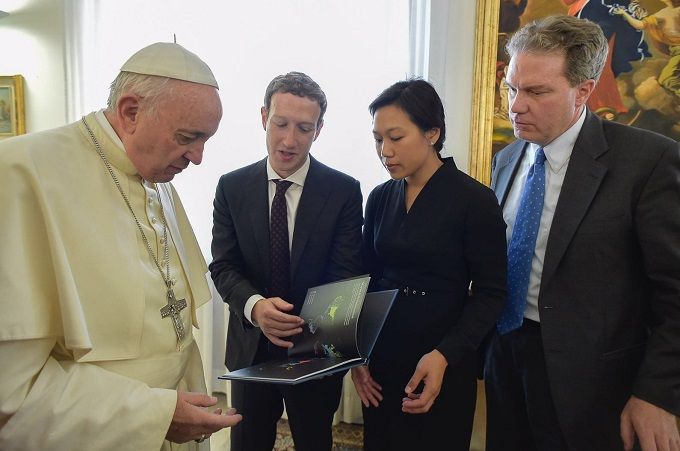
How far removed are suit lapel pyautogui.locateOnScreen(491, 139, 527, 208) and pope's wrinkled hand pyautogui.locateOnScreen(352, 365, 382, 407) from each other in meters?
0.86

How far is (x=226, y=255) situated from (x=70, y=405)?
3.13 ft

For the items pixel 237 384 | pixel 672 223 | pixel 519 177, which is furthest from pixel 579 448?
pixel 237 384

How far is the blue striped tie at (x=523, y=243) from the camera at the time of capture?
1648 mm

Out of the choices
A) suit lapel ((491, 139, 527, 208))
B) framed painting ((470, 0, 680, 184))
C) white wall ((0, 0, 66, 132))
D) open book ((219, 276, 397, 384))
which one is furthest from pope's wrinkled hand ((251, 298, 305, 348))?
white wall ((0, 0, 66, 132))

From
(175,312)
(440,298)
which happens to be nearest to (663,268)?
(440,298)

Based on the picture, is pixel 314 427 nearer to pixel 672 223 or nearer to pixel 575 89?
pixel 672 223

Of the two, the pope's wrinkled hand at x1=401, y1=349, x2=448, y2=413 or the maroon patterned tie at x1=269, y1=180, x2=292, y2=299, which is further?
the maroon patterned tie at x1=269, y1=180, x2=292, y2=299

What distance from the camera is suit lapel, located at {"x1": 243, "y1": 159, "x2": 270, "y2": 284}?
1.91 m

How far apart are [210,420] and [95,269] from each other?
1.61 feet

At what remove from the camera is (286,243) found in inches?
75.5

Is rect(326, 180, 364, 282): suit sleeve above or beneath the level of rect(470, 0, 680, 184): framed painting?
beneath

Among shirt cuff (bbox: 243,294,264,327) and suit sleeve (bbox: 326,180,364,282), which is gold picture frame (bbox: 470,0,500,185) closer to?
suit sleeve (bbox: 326,180,364,282)

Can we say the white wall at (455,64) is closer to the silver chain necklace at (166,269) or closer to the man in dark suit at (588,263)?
the man in dark suit at (588,263)

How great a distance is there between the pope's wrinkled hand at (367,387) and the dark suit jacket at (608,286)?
2.01 ft
